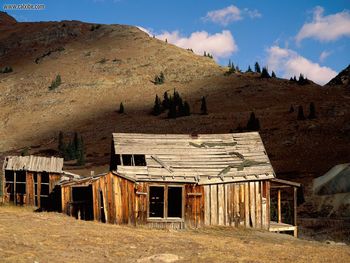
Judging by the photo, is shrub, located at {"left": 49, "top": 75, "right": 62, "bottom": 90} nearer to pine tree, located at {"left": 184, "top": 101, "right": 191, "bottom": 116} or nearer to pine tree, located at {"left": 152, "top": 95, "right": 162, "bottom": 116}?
pine tree, located at {"left": 152, "top": 95, "right": 162, "bottom": 116}

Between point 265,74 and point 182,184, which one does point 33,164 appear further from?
point 265,74

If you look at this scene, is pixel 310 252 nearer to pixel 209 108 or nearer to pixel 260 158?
pixel 260 158

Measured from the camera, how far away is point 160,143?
24.9 m

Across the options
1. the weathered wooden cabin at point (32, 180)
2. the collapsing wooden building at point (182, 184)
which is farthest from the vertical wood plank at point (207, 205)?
the weathered wooden cabin at point (32, 180)

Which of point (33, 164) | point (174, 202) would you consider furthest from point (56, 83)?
point (174, 202)

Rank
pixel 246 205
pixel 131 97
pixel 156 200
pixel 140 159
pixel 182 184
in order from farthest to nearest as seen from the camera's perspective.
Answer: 1. pixel 131 97
2. pixel 156 200
3. pixel 140 159
4. pixel 246 205
5. pixel 182 184

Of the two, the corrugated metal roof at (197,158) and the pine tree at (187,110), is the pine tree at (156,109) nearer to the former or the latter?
the pine tree at (187,110)

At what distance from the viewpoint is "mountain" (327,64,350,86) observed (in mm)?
88762

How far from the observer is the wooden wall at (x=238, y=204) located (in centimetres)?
2289

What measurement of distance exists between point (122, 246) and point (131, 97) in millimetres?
67948

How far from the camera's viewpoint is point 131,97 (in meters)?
82.5

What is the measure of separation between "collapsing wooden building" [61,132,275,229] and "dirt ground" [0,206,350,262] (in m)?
2.04

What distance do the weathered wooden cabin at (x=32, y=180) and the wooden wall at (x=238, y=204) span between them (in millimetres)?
9389

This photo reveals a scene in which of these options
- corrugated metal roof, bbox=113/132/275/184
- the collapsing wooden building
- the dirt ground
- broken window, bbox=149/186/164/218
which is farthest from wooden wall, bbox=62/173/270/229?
broken window, bbox=149/186/164/218
